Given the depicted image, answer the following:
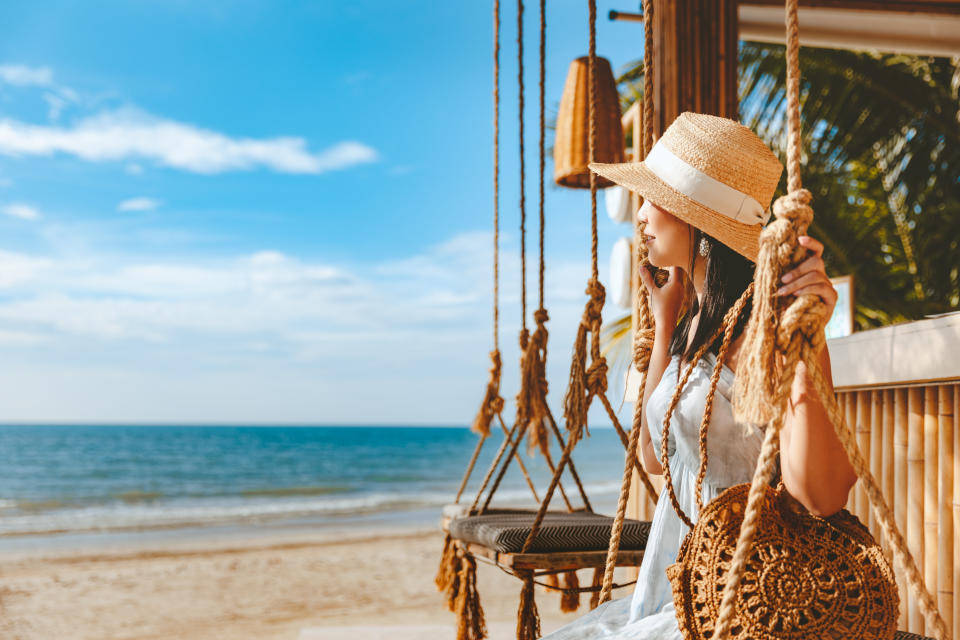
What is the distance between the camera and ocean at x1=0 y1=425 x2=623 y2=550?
1253 cm

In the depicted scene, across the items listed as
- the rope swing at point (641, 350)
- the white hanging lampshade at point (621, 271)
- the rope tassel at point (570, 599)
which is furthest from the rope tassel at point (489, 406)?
the white hanging lampshade at point (621, 271)

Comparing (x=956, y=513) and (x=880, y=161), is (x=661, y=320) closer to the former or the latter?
(x=956, y=513)

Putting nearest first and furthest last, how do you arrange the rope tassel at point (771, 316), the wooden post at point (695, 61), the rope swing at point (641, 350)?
the rope tassel at point (771, 316), the rope swing at point (641, 350), the wooden post at point (695, 61)

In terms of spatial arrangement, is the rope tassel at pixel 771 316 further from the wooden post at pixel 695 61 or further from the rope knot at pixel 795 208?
the wooden post at pixel 695 61

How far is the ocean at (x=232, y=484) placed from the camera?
41.1 ft

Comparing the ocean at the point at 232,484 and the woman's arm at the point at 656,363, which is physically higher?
the woman's arm at the point at 656,363

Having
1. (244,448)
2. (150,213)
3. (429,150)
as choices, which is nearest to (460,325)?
(429,150)

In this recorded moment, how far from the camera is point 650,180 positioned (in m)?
1.25

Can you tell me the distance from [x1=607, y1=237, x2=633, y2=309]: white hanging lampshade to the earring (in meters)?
2.85

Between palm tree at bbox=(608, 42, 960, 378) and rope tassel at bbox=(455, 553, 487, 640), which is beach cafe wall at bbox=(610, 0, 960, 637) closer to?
rope tassel at bbox=(455, 553, 487, 640)

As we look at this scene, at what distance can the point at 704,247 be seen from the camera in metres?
1.30

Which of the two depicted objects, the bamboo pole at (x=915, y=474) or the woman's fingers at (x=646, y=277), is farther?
the bamboo pole at (x=915, y=474)

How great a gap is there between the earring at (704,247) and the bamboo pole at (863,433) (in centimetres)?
94

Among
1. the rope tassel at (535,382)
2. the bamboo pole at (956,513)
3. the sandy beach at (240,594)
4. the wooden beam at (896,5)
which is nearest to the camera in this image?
the bamboo pole at (956,513)
